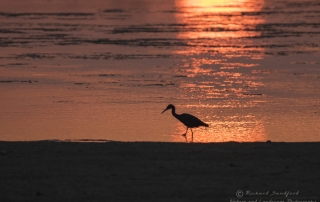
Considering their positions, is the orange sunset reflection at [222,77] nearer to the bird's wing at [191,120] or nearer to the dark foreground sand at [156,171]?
the bird's wing at [191,120]

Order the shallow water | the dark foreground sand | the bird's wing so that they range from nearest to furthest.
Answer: the dark foreground sand → the bird's wing → the shallow water

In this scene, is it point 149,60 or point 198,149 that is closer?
point 198,149

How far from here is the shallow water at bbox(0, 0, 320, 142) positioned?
54.2 feet

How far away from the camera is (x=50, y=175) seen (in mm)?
10516

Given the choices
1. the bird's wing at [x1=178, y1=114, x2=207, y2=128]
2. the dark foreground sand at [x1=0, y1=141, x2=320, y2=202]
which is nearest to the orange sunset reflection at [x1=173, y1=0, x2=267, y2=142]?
the bird's wing at [x1=178, y1=114, x2=207, y2=128]

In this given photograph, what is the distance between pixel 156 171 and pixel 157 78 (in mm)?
13301

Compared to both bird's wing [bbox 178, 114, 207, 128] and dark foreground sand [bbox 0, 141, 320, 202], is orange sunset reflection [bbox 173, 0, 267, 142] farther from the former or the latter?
dark foreground sand [bbox 0, 141, 320, 202]

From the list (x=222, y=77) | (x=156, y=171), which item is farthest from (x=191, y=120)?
(x=222, y=77)

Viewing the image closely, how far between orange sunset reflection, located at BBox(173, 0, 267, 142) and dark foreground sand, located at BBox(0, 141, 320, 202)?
2.95 meters

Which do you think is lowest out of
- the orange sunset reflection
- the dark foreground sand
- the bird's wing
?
the dark foreground sand

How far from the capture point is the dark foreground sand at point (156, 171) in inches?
372

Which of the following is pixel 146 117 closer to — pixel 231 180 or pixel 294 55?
pixel 231 180

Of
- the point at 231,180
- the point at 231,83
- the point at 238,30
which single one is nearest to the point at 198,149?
the point at 231,180

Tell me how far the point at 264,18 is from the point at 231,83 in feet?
90.4
